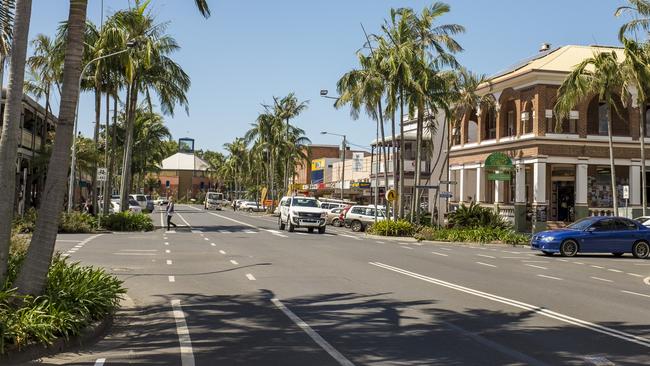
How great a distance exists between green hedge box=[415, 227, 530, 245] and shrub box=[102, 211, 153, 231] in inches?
573

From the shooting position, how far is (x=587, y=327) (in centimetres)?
925

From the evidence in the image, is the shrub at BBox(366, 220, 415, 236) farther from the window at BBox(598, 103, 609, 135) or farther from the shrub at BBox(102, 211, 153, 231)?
the window at BBox(598, 103, 609, 135)

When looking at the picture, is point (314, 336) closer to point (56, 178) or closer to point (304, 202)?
point (56, 178)

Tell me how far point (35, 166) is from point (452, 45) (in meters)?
24.3

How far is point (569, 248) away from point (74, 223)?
21464mm

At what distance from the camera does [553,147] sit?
38094 mm

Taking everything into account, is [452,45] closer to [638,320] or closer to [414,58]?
[414,58]

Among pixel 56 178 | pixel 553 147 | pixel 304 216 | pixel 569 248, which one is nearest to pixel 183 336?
pixel 56 178

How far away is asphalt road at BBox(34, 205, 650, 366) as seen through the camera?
24.5 feet

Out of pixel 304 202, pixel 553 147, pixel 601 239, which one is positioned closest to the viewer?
pixel 601 239

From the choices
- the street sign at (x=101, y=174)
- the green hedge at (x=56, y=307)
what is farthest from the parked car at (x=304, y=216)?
the green hedge at (x=56, y=307)

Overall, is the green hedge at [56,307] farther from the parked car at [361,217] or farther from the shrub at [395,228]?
the parked car at [361,217]

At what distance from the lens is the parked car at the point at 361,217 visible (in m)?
41.8

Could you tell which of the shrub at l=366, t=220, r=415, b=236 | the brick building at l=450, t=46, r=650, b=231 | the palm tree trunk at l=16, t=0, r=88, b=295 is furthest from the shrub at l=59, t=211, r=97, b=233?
the brick building at l=450, t=46, r=650, b=231
